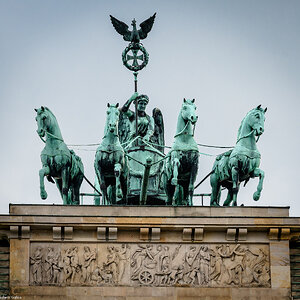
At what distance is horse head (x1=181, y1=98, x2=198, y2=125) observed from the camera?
49.2m

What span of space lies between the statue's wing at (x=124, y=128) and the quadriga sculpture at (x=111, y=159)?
4214mm

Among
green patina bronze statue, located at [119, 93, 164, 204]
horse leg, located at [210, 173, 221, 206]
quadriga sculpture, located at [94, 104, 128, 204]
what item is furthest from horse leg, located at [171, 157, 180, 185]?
green patina bronze statue, located at [119, 93, 164, 204]

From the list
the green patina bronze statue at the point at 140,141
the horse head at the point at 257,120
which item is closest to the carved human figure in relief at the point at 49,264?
the green patina bronze statue at the point at 140,141

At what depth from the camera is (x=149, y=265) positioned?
47906mm

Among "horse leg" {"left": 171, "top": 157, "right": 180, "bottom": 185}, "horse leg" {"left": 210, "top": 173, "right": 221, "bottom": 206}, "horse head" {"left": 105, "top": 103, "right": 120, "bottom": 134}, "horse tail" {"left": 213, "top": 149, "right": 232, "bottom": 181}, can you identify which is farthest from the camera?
"horse leg" {"left": 210, "top": 173, "right": 221, "bottom": 206}

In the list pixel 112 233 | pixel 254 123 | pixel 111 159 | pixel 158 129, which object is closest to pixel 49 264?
pixel 112 233

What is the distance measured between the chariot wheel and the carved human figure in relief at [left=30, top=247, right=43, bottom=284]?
223 centimetres

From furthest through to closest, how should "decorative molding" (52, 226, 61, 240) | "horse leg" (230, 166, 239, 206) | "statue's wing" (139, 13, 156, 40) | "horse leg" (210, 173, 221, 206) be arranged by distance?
"statue's wing" (139, 13, 156, 40)
"horse leg" (210, 173, 221, 206)
"horse leg" (230, 166, 239, 206)
"decorative molding" (52, 226, 61, 240)

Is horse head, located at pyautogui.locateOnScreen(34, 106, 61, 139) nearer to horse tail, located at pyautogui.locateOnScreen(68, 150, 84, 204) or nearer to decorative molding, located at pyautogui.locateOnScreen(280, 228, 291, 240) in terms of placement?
horse tail, located at pyautogui.locateOnScreen(68, 150, 84, 204)

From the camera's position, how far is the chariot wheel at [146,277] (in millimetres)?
47750

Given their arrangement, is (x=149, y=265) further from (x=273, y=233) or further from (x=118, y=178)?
(x=273, y=233)

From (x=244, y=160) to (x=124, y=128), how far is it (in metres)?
5.55

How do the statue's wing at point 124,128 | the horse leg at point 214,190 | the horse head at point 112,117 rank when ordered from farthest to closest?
the statue's wing at point 124,128 → the horse leg at point 214,190 → the horse head at point 112,117

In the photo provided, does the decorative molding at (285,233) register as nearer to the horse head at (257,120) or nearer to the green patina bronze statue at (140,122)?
the horse head at (257,120)
